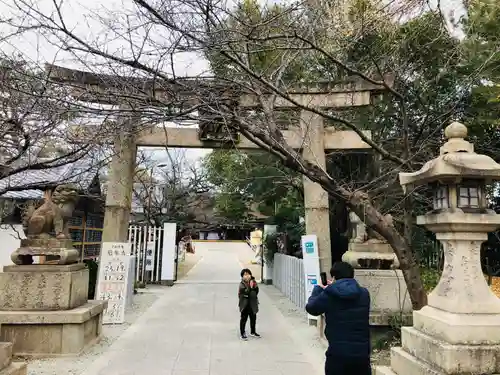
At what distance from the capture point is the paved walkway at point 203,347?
5.86 m

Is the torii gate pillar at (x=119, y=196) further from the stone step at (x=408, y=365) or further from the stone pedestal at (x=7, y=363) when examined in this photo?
the stone step at (x=408, y=365)

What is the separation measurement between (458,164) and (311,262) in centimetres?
572

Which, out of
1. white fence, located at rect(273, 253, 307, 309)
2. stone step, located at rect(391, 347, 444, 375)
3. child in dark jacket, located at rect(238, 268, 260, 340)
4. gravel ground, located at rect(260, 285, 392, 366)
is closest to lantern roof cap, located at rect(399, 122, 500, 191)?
stone step, located at rect(391, 347, 444, 375)

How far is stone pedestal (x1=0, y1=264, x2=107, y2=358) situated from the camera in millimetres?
6172

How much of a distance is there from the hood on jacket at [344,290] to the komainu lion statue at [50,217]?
5.13 m

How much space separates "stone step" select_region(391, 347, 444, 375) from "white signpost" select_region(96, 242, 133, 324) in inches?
254

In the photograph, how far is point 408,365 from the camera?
3590mm

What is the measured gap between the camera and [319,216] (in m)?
9.55

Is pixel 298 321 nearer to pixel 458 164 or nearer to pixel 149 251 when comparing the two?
pixel 458 164

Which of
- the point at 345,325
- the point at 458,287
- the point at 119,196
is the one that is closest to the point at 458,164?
the point at 458,287

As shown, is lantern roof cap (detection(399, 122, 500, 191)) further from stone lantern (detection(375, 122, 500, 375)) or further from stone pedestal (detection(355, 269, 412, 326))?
stone pedestal (detection(355, 269, 412, 326))

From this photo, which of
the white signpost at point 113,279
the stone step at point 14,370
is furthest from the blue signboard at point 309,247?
the stone step at point 14,370

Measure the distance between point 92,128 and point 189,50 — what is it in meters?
3.08

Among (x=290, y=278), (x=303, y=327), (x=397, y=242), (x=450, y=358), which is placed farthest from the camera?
(x=290, y=278)
